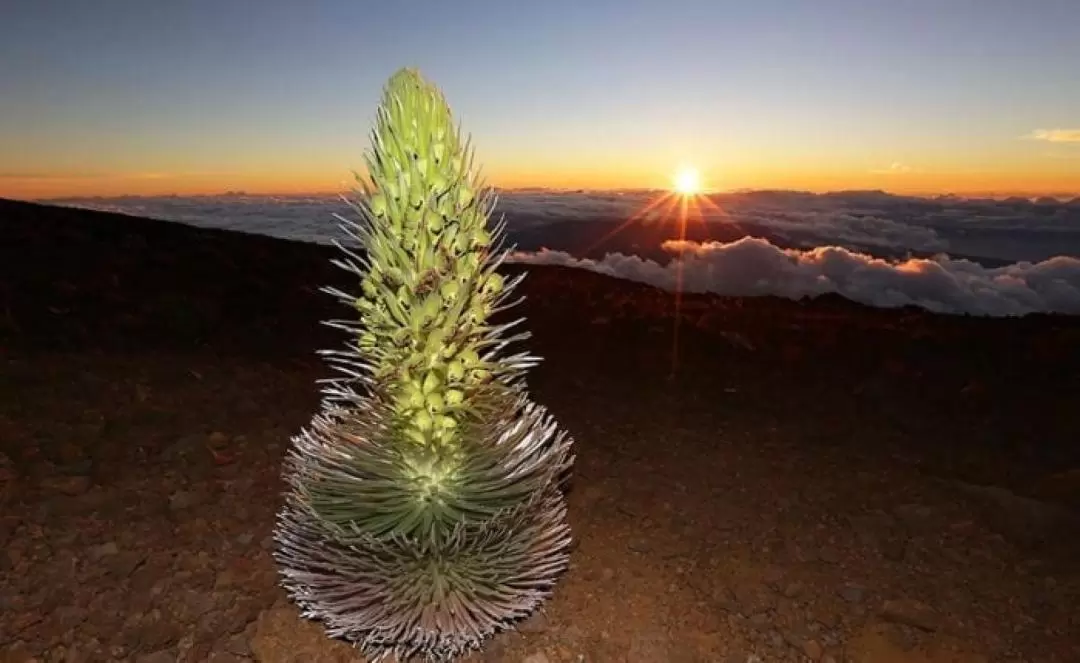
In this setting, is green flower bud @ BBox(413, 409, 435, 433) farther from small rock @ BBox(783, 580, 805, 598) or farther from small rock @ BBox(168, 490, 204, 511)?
small rock @ BBox(168, 490, 204, 511)

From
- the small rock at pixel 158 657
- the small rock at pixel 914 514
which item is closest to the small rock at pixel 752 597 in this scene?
the small rock at pixel 914 514

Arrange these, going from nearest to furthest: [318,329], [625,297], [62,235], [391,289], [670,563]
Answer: [391,289] < [670,563] < [318,329] < [62,235] < [625,297]

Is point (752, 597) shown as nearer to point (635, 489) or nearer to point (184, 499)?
point (635, 489)

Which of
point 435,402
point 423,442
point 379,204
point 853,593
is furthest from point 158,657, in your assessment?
point 853,593

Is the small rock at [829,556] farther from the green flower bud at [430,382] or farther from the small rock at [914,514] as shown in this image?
the green flower bud at [430,382]

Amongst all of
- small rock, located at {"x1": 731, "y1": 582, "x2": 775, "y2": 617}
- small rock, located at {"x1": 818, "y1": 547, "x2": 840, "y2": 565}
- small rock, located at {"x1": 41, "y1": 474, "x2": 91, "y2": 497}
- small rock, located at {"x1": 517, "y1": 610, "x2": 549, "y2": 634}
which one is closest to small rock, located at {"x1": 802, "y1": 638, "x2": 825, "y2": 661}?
small rock, located at {"x1": 731, "y1": 582, "x2": 775, "y2": 617}

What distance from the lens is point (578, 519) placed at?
154 inches

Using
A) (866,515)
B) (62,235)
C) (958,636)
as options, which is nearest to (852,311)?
(866,515)

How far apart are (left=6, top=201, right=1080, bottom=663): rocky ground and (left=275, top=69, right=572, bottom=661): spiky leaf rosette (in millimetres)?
700

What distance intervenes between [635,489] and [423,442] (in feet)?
7.54

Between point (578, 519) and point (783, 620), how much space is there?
1.08 m

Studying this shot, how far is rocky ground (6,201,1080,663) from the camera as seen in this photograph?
10.3ft

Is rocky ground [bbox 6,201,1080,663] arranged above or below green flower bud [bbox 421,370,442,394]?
below

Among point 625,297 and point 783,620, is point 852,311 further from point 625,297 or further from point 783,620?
point 783,620
